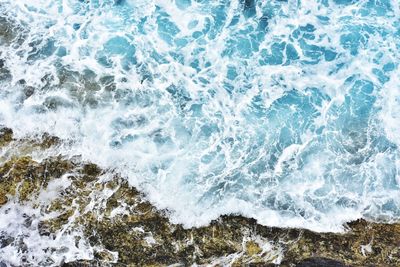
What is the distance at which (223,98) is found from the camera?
39.4 ft

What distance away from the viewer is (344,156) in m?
11.0

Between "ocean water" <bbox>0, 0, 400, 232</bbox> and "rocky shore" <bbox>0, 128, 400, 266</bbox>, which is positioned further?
"ocean water" <bbox>0, 0, 400, 232</bbox>

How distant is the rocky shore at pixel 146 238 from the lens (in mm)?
10039

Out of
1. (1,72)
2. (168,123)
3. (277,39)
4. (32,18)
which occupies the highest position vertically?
(32,18)

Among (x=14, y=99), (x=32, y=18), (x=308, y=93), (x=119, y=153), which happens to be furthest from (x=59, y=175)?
(x=308, y=93)

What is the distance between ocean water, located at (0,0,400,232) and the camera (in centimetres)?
1055

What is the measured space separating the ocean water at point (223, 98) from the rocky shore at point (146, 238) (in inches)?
13.7

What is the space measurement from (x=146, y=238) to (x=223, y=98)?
463 centimetres

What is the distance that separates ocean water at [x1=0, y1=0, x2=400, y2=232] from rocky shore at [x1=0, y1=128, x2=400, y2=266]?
0.35 metres

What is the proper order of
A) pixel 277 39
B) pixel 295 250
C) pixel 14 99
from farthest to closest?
pixel 277 39 → pixel 14 99 → pixel 295 250

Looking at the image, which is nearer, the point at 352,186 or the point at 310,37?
the point at 352,186

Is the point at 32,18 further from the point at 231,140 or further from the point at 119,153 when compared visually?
the point at 231,140

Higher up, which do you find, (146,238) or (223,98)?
(223,98)

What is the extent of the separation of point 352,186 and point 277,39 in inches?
211
